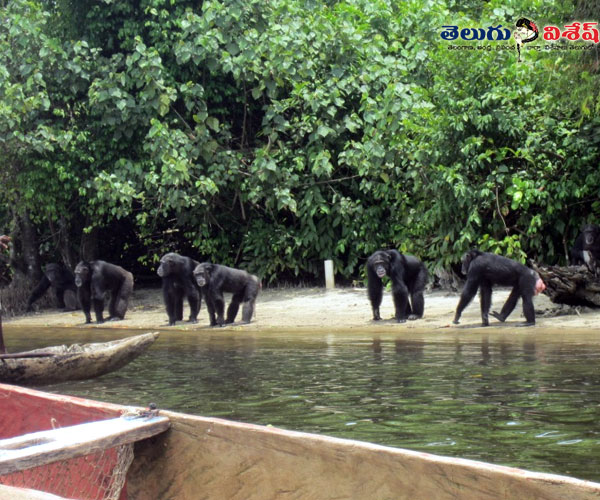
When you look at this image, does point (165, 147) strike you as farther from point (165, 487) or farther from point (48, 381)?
point (165, 487)

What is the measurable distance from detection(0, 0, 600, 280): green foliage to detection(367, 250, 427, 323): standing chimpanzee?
3.65 ft

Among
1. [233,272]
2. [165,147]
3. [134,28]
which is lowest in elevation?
[233,272]

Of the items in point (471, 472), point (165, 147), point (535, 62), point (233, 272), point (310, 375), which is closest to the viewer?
point (471, 472)

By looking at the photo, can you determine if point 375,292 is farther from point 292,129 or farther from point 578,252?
point 292,129

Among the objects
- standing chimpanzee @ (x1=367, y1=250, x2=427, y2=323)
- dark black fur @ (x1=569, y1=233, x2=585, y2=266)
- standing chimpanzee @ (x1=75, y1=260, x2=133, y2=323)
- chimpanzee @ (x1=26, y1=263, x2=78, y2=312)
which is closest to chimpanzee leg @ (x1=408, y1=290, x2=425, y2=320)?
standing chimpanzee @ (x1=367, y1=250, x2=427, y2=323)

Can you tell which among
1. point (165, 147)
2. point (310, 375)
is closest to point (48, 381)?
point (310, 375)

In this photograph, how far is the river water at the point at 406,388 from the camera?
6.43 metres

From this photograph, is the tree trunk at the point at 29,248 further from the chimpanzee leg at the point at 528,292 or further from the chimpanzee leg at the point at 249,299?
the chimpanzee leg at the point at 528,292

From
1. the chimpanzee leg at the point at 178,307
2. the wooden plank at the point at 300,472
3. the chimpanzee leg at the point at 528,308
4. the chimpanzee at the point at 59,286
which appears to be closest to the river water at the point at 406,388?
the chimpanzee leg at the point at 528,308

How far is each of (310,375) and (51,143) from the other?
10766 mm

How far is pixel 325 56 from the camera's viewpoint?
18.1m

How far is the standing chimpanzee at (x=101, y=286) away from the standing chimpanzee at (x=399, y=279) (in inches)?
227

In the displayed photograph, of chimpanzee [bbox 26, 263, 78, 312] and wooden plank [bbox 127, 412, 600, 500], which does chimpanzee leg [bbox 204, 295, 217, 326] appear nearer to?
chimpanzee [bbox 26, 263, 78, 312]

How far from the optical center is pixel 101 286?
1727 cm
